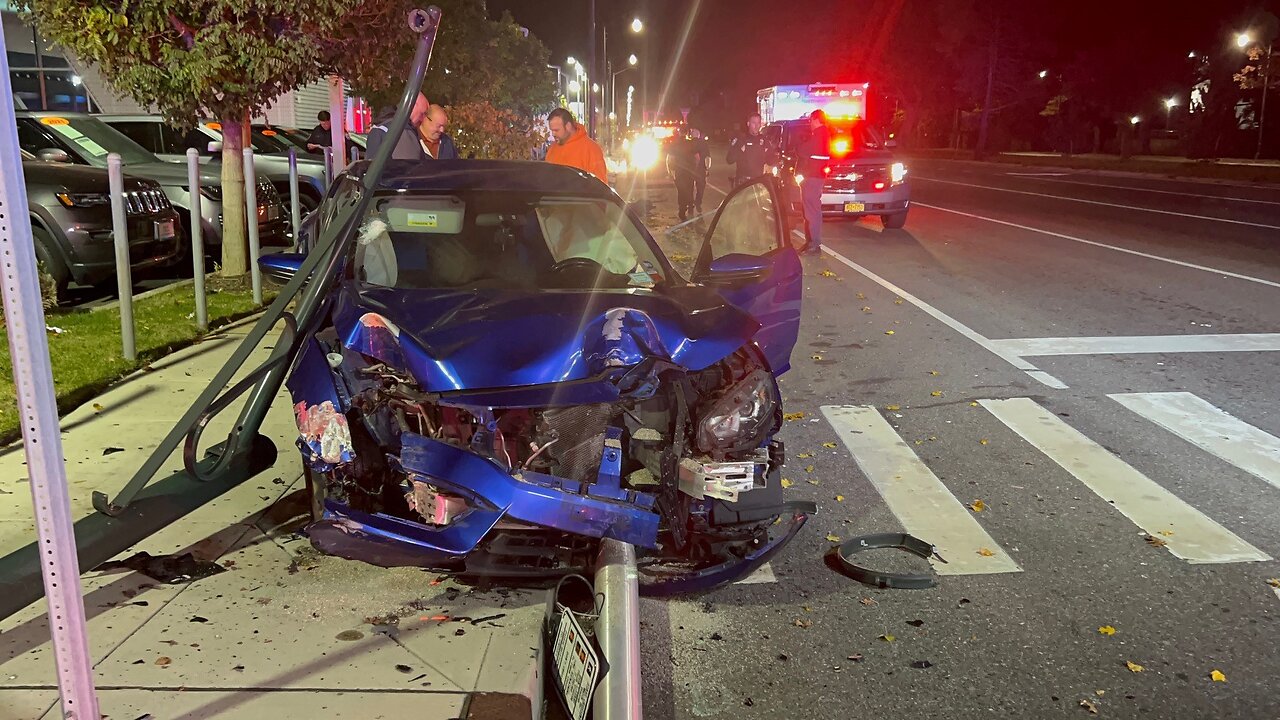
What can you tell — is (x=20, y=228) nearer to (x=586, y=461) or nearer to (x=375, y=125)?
(x=586, y=461)

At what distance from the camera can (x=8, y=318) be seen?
2.21m

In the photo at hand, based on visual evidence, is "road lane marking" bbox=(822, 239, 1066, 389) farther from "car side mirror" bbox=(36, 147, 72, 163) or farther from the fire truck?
"car side mirror" bbox=(36, 147, 72, 163)

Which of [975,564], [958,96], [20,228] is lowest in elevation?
[975,564]

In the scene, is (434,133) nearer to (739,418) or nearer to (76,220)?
(76,220)

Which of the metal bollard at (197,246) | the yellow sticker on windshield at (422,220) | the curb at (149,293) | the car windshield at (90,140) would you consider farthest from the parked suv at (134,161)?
the yellow sticker on windshield at (422,220)

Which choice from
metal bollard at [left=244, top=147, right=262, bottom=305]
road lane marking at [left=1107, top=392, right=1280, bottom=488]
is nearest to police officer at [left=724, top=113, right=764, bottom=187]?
metal bollard at [left=244, top=147, right=262, bottom=305]

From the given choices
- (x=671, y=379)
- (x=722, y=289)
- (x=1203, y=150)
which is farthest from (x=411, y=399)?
(x=1203, y=150)

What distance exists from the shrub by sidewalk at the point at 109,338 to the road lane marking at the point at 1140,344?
6865 millimetres

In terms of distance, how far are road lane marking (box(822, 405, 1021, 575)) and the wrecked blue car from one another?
2.45 ft

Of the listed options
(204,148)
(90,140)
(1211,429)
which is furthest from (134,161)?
(1211,429)

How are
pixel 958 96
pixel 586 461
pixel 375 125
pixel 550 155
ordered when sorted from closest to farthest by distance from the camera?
pixel 586 461 → pixel 375 125 → pixel 550 155 → pixel 958 96

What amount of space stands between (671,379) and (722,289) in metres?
1.39

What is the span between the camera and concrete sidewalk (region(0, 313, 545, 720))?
10.7 feet

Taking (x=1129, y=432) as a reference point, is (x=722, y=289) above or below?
above
